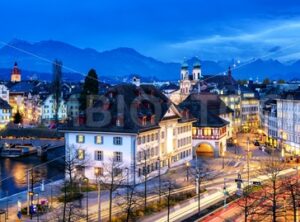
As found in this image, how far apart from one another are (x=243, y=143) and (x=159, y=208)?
153 ft

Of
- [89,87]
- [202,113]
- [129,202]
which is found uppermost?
[89,87]

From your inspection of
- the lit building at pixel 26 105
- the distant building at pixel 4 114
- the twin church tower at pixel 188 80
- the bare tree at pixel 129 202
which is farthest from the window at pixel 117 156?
the lit building at pixel 26 105

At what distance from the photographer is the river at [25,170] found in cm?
5178

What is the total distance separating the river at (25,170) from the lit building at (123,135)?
5.73 m

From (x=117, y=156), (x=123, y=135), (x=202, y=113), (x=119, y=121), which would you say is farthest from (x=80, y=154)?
(x=202, y=113)

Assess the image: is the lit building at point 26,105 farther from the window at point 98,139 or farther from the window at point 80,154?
the window at point 98,139

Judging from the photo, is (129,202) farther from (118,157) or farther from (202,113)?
(202,113)

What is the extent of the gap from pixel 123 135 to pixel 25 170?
66.1 feet

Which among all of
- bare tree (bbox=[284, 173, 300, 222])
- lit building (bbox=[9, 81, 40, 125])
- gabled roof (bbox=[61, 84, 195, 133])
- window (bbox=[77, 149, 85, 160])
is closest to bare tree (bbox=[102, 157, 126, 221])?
window (bbox=[77, 149, 85, 160])

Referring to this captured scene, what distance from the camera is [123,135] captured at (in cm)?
4894

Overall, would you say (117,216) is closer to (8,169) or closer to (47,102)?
(8,169)

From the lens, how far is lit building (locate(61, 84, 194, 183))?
48938 mm

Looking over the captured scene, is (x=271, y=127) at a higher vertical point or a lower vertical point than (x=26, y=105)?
lower

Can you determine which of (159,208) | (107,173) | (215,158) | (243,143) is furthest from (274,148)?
(159,208)
